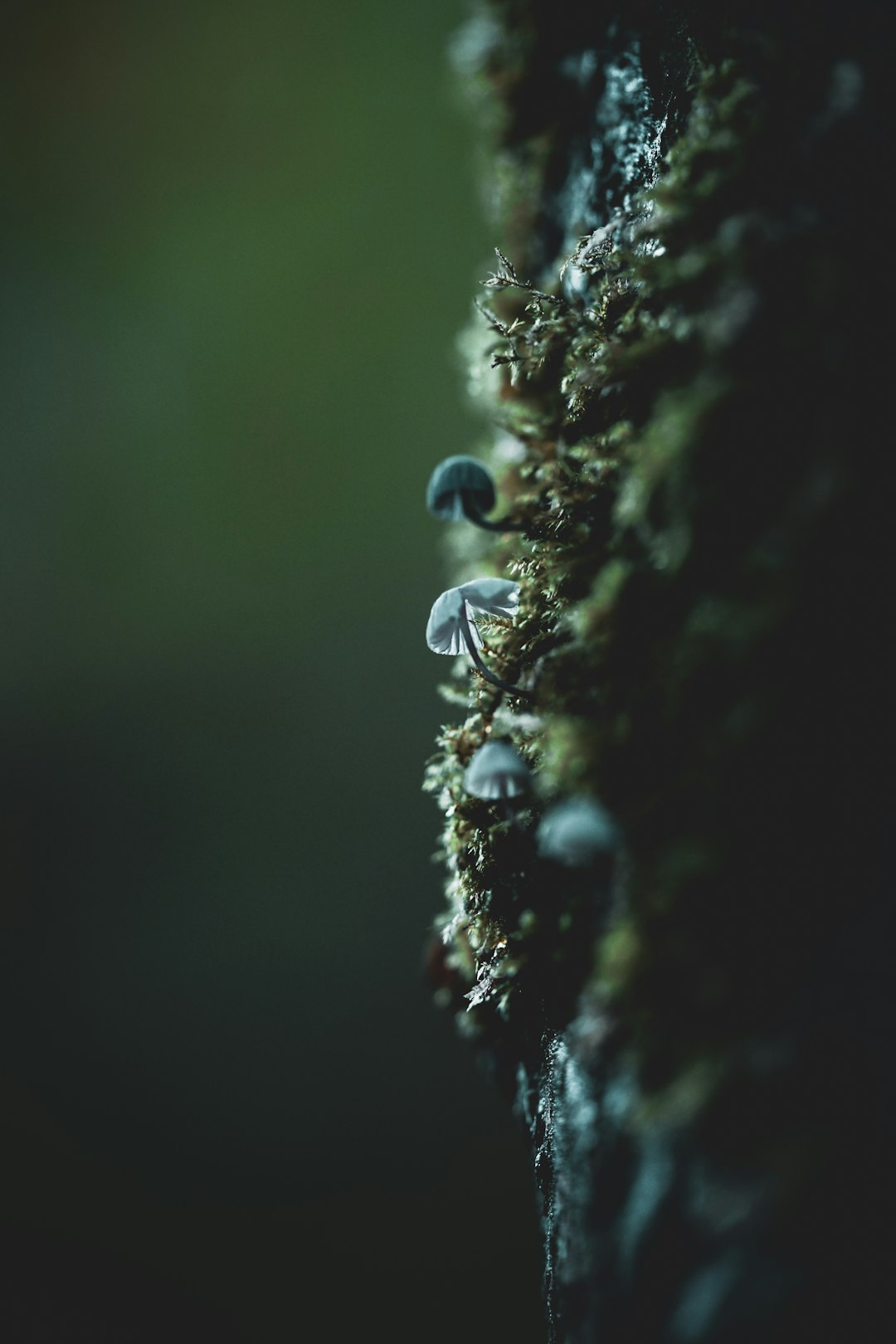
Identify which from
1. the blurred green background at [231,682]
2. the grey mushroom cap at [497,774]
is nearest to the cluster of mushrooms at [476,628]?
the grey mushroom cap at [497,774]

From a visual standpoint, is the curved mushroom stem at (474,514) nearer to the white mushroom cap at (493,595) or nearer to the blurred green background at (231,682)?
the white mushroom cap at (493,595)

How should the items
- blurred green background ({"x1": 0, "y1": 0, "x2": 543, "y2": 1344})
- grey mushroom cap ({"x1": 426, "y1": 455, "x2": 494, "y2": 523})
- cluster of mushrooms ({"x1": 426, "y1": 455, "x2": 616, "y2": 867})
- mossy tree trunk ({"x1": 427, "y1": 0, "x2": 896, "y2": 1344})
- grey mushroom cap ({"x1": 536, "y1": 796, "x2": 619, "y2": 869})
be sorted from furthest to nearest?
blurred green background ({"x1": 0, "y1": 0, "x2": 543, "y2": 1344}), grey mushroom cap ({"x1": 426, "y1": 455, "x2": 494, "y2": 523}), cluster of mushrooms ({"x1": 426, "y1": 455, "x2": 616, "y2": 867}), grey mushroom cap ({"x1": 536, "y1": 796, "x2": 619, "y2": 869}), mossy tree trunk ({"x1": 427, "y1": 0, "x2": 896, "y2": 1344})

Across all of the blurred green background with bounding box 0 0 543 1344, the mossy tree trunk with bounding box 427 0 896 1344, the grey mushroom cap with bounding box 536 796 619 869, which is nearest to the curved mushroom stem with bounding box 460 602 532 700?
the mossy tree trunk with bounding box 427 0 896 1344

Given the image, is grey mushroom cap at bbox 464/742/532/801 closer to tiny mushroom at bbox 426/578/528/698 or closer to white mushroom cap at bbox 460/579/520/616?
tiny mushroom at bbox 426/578/528/698

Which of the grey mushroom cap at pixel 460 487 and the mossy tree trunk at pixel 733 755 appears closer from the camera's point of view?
the mossy tree trunk at pixel 733 755

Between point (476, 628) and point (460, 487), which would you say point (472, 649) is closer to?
point (476, 628)

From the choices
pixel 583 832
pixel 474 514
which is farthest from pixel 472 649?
pixel 583 832
